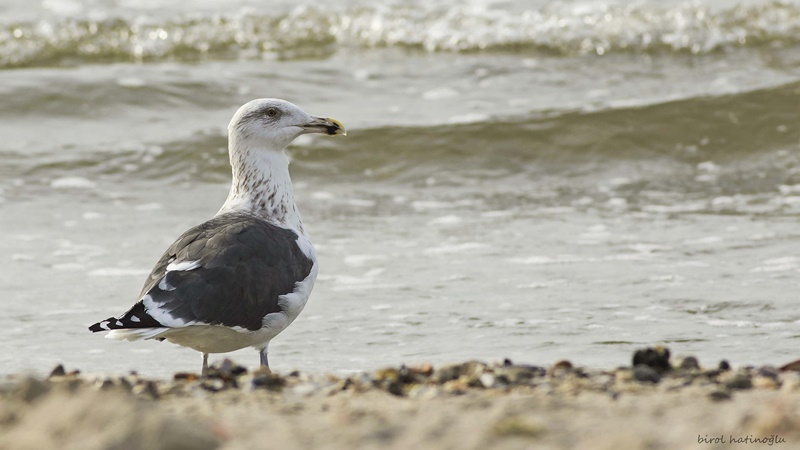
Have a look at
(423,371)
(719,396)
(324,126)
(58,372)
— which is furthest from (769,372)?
(324,126)

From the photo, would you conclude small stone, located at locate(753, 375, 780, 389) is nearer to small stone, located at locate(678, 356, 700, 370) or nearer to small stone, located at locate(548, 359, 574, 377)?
small stone, located at locate(678, 356, 700, 370)

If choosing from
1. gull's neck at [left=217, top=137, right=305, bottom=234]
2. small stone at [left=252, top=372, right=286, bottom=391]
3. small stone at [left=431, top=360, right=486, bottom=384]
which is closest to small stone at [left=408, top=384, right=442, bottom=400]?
small stone at [left=431, top=360, right=486, bottom=384]

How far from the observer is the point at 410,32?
1539 centimetres

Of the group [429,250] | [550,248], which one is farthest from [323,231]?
[550,248]

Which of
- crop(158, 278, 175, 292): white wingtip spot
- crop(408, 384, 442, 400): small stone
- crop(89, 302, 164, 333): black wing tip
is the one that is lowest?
crop(408, 384, 442, 400): small stone

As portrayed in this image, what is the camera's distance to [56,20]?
15.7m

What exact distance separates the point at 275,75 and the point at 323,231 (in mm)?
4919

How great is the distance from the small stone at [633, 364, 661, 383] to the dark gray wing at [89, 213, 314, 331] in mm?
1914

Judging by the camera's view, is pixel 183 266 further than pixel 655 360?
Yes

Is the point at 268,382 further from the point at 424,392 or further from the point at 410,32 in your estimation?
the point at 410,32

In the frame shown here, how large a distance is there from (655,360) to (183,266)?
2.26 meters

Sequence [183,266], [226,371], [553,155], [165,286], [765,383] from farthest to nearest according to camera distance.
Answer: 1. [553,155]
2. [183,266]
3. [165,286]
4. [226,371]
5. [765,383]

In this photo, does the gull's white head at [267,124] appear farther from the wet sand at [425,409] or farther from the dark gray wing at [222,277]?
the wet sand at [425,409]

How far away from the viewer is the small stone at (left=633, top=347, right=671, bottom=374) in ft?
15.9
